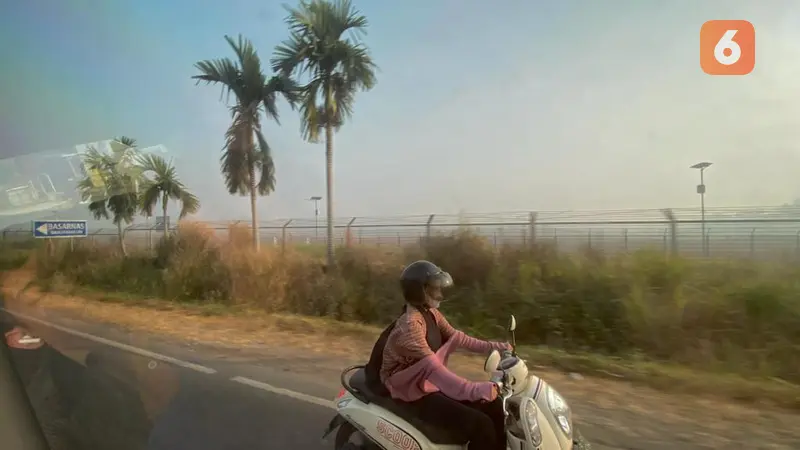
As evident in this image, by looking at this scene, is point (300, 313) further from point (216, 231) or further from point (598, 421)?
point (598, 421)

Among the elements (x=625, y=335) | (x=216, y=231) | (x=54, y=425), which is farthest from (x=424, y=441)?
(x=216, y=231)

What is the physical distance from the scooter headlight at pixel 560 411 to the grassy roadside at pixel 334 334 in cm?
337

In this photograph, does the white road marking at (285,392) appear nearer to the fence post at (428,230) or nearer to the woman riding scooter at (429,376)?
the woman riding scooter at (429,376)

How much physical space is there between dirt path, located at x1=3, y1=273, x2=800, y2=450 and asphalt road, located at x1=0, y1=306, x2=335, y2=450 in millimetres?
944

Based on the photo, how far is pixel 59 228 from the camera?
9.90 metres

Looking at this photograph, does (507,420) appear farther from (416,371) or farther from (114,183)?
(114,183)

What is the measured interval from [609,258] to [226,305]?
7447mm

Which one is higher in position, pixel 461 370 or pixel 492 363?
pixel 492 363

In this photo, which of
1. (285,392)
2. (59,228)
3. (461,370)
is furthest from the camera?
(59,228)

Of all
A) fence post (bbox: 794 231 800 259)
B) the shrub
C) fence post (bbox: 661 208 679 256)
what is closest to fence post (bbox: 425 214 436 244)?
the shrub

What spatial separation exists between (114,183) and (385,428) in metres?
9.68

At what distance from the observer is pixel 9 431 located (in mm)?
3791

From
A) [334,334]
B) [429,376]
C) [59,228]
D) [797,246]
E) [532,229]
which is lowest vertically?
[334,334]

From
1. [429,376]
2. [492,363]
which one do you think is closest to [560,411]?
[492,363]
